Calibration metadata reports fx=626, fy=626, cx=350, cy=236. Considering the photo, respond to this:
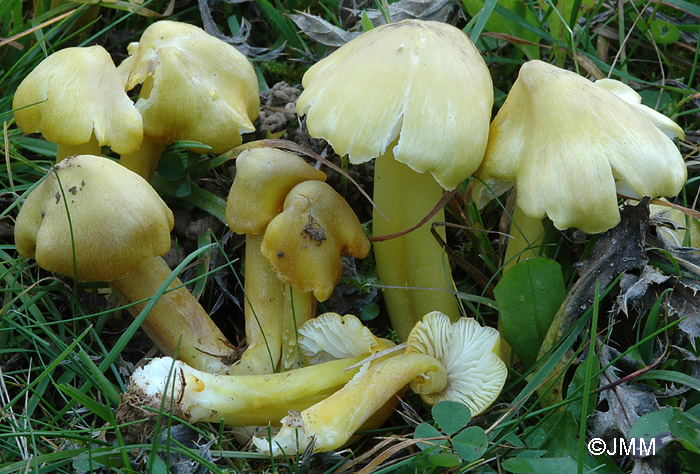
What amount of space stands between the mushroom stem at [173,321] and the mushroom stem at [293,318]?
21 cm

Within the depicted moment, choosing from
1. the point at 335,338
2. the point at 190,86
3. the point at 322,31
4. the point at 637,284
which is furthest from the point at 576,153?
the point at 322,31

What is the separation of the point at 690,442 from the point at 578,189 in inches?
28.8

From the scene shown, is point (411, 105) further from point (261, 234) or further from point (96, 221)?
point (96, 221)

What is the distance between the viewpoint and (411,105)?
1.70 meters

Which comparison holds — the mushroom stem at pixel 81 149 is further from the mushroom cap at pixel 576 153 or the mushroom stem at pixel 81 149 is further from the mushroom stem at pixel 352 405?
the mushroom cap at pixel 576 153

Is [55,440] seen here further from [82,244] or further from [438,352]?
[438,352]

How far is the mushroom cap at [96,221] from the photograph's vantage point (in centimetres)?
180

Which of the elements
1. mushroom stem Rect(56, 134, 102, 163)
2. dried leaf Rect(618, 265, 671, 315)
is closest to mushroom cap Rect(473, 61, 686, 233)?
dried leaf Rect(618, 265, 671, 315)

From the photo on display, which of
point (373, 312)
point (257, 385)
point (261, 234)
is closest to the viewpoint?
point (257, 385)

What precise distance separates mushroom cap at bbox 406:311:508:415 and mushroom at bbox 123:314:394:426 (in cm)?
16

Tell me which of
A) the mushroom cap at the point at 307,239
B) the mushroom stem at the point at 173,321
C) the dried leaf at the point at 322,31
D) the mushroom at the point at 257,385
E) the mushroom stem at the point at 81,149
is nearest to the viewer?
the mushroom at the point at 257,385

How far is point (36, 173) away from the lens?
8.34 feet

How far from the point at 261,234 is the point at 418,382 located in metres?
0.73

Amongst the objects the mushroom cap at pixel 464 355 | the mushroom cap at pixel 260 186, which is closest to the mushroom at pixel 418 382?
the mushroom cap at pixel 464 355
